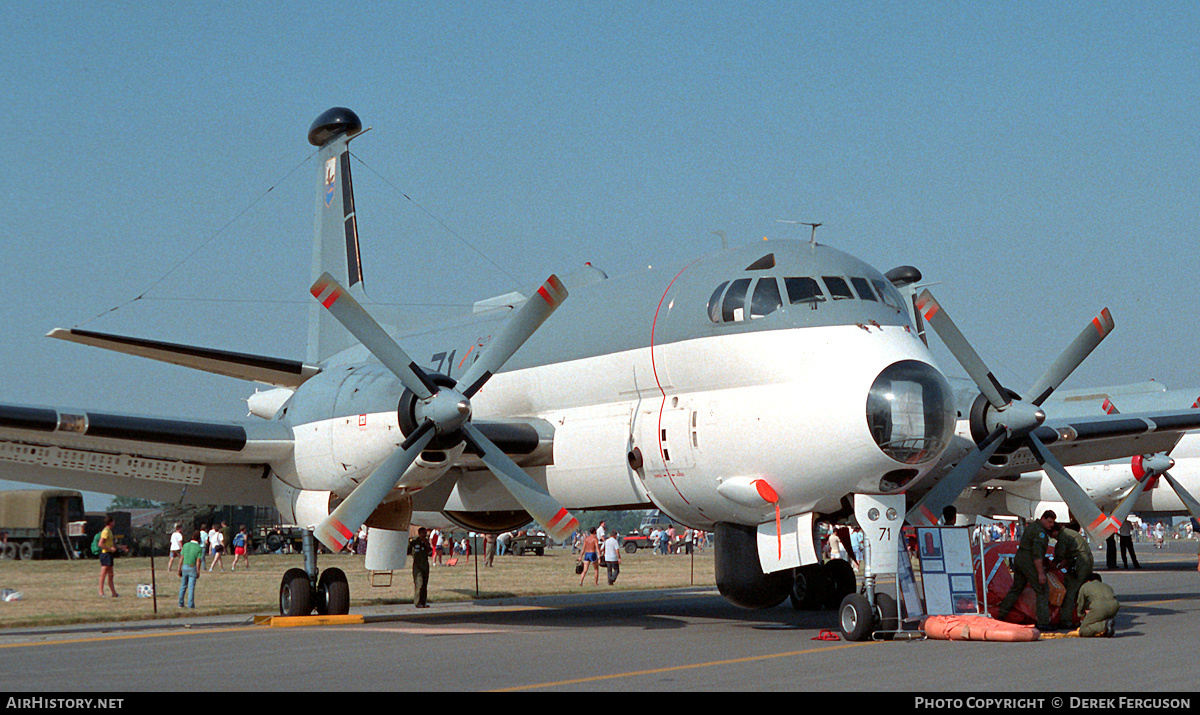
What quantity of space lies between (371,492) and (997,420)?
7954mm

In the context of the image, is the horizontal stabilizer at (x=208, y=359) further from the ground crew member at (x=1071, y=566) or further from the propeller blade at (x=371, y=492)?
the ground crew member at (x=1071, y=566)

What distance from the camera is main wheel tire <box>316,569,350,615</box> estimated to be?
54.8 feet

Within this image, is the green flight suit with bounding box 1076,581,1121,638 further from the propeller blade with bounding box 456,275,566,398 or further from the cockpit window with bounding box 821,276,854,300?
the propeller blade with bounding box 456,275,566,398

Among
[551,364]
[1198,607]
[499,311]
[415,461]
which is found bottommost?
[1198,607]

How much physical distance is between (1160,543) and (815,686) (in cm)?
6109

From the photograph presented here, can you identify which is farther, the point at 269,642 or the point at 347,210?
the point at 347,210

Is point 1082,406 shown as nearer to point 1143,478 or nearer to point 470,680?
point 1143,478

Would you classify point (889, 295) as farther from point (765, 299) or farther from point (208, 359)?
point (208, 359)

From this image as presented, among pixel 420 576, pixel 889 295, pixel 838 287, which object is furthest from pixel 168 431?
pixel 889 295

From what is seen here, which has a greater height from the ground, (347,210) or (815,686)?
(347,210)

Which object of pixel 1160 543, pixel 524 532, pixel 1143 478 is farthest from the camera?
pixel 1160 543

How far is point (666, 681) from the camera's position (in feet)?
30.8

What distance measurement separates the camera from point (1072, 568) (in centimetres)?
1393

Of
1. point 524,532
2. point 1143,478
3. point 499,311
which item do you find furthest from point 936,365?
point 524,532
